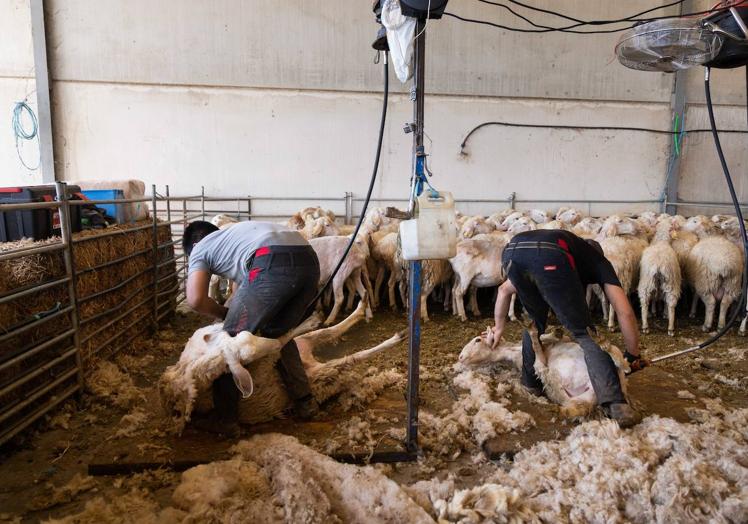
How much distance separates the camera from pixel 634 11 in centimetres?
1184

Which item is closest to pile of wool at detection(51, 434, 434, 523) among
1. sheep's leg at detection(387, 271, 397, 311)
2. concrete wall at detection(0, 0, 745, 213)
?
sheep's leg at detection(387, 271, 397, 311)

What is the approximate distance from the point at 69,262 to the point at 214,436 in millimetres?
1974

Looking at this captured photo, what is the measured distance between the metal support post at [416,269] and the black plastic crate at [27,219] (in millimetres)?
3131

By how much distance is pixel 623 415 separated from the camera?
3180mm

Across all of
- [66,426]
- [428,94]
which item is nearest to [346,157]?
[428,94]

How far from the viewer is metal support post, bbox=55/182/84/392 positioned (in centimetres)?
383

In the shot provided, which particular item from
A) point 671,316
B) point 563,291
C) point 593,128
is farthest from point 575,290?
point 593,128

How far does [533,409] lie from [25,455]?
3.65 metres

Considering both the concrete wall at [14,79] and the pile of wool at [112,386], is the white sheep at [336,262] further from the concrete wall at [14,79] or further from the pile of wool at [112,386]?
the concrete wall at [14,79]

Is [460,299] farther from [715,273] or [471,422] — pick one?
[471,422]

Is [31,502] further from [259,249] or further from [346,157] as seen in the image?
[346,157]

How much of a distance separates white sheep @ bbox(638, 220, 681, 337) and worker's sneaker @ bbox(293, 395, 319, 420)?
496 cm

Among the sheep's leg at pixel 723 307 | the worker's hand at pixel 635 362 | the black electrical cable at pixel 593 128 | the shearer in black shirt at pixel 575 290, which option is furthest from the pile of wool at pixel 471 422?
the black electrical cable at pixel 593 128

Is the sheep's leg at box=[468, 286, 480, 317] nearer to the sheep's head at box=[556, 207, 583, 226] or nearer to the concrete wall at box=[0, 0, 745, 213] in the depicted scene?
the sheep's head at box=[556, 207, 583, 226]
